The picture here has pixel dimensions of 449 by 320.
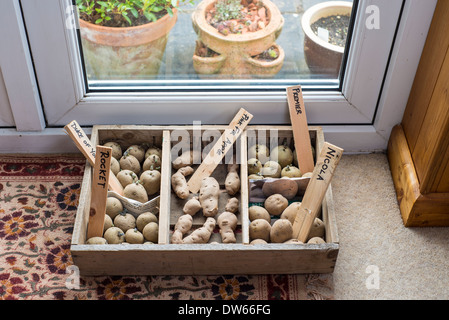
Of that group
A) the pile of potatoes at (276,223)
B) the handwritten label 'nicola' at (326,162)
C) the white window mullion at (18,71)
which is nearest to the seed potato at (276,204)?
the pile of potatoes at (276,223)

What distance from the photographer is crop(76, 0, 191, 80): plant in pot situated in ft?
4.39

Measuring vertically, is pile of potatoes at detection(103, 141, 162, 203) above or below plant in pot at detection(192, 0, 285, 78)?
below

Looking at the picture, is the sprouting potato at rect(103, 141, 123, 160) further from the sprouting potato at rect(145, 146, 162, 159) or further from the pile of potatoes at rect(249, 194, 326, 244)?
the pile of potatoes at rect(249, 194, 326, 244)

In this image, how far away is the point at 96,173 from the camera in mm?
1187

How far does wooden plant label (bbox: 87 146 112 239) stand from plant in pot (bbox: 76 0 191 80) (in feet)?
1.11

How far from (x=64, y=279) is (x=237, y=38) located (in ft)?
2.34

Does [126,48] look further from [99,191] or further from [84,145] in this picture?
[99,191]

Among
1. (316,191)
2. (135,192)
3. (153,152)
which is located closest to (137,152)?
(153,152)

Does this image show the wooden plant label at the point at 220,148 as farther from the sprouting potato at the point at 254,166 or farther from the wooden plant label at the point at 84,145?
the wooden plant label at the point at 84,145

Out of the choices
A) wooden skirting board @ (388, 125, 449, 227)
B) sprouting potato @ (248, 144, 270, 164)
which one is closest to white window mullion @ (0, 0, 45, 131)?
sprouting potato @ (248, 144, 270, 164)

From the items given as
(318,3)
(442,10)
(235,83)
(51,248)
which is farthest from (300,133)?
(51,248)

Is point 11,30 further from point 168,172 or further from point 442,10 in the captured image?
point 442,10

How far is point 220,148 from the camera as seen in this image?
138 cm

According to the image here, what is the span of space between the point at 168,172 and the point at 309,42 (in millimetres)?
495
